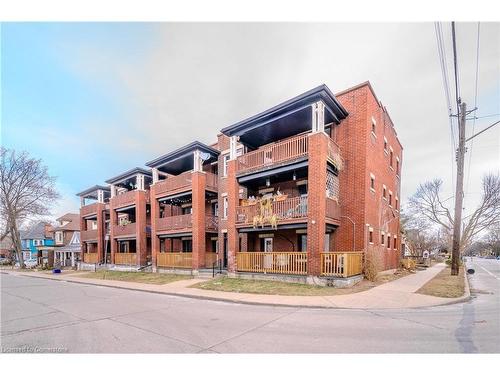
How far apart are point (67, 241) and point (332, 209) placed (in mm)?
49094

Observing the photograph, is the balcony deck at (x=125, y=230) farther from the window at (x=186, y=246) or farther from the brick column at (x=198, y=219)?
the brick column at (x=198, y=219)

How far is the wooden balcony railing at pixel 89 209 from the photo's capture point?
33022 millimetres

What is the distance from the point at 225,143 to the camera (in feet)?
68.8

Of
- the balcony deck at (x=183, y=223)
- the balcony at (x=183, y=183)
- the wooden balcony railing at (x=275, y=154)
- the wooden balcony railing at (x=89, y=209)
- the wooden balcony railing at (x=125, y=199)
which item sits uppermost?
the wooden balcony railing at (x=275, y=154)

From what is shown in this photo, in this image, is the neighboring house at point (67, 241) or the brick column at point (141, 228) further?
the neighboring house at point (67, 241)

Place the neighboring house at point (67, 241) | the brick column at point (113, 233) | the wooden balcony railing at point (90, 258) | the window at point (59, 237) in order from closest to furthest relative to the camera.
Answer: the brick column at point (113, 233), the wooden balcony railing at point (90, 258), the neighboring house at point (67, 241), the window at point (59, 237)

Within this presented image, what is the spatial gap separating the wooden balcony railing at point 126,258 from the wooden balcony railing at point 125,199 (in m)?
4.78

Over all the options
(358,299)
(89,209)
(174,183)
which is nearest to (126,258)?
(174,183)

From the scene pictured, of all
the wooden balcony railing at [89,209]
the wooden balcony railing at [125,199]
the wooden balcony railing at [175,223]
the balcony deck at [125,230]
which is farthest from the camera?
the wooden balcony railing at [89,209]

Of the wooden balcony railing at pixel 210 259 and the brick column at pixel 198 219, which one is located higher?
the brick column at pixel 198 219

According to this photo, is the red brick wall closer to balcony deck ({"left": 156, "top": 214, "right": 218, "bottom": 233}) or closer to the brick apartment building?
the brick apartment building

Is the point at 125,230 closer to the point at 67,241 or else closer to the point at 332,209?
the point at 332,209

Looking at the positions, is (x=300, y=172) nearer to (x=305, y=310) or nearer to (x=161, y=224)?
(x=305, y=310)

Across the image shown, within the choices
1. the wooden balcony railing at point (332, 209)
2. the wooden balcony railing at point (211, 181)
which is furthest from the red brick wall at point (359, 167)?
the wooden balcony railing at point (211, 181)
